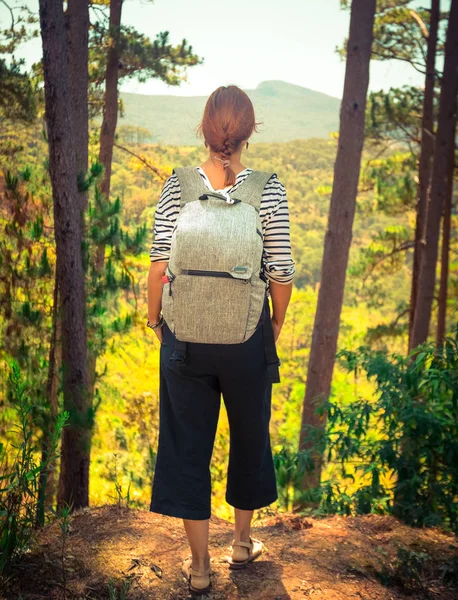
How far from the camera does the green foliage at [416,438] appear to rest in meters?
2.94

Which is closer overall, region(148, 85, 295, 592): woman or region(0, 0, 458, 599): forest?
region(148, 85, 295, 592): woman

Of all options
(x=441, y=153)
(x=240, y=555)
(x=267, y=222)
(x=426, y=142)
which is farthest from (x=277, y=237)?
(x=426, y=142)

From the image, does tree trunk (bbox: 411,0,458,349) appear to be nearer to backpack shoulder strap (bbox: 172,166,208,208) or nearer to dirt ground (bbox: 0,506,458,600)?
dirt ground (bbox: 0,506,458,600)

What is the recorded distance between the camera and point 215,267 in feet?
6.34

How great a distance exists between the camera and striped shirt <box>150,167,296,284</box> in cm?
204

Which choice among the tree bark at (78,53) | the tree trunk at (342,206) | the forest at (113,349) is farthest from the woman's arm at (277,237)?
the tree trunk at (342,206)

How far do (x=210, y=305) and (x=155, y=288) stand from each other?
0.26 meters

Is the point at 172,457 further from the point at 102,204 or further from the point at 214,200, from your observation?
the point at 102,204

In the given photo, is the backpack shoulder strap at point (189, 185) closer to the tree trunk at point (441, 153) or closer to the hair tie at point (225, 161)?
the hair tie at point (225, 161)

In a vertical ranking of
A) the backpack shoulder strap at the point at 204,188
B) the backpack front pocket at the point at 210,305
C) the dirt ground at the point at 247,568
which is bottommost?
the dirt ground at the point at 247,568

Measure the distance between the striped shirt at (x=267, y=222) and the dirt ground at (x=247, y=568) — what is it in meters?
1.15

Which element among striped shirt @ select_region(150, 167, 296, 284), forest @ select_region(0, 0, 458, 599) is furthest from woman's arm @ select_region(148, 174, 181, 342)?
forest @ select_region(0, 0, 458, 599)

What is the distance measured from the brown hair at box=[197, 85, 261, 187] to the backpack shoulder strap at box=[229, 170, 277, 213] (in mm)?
54

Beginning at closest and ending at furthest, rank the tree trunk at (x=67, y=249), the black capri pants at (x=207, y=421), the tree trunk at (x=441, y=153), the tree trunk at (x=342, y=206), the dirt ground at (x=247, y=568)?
1. the black capri pants at (x=207, y=421)
2. the dirt ground at (x=247, y=568)
3. the tree trunk at (x=67, y=249)
4. the tree trunk at (x=342, y=206)
5. the tree trunk at (x=441, y=153)
